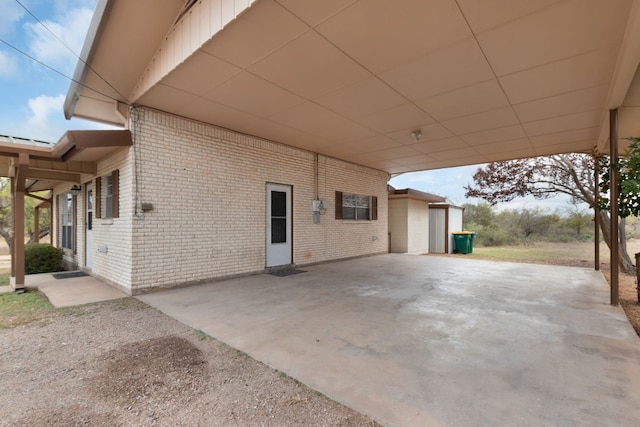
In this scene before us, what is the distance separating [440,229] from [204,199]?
11.6m

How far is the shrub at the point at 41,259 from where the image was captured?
7.50 metres

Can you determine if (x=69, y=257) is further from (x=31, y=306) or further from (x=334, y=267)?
(x=334, y=267)

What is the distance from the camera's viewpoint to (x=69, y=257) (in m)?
8.13

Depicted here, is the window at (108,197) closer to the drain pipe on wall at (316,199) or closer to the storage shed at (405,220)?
the drain pipe on wall at (316,199)

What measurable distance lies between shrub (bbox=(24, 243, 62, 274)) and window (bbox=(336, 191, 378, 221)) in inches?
301

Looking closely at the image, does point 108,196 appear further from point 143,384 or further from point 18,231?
point 143,384

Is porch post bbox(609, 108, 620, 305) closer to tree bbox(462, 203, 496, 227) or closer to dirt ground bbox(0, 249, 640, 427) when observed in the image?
dirt ground bbox(0, 249, 640, 427)

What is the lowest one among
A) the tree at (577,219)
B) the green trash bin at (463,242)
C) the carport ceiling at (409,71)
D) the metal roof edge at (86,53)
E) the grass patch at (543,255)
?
the grass patch at (543,255)

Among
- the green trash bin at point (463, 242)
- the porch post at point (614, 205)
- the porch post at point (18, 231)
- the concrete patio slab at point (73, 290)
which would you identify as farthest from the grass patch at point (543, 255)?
the porch post at point (18, 231)

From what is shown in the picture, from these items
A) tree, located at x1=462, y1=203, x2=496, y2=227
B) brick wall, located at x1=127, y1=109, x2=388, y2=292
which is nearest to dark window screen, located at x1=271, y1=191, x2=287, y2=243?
brick wall, located at x1=127, y1=109, x2=388, y2=292

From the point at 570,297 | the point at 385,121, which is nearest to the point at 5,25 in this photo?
the point at 385,121

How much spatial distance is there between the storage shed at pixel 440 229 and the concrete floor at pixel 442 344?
8200mm

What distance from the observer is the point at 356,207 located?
395 inches

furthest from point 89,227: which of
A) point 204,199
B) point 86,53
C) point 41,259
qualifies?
point 86,53
